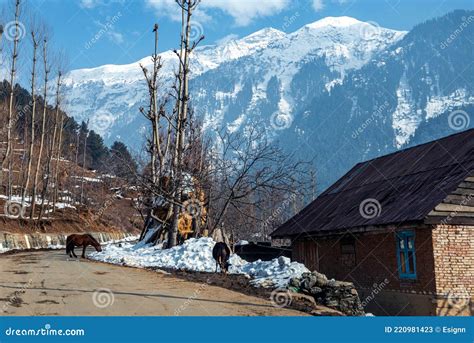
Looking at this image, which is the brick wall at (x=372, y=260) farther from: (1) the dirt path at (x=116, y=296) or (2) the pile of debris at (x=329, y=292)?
(1) the dirt path at (x=116, y=296)

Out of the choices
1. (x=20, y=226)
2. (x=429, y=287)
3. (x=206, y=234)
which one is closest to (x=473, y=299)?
(x=429, y=287)

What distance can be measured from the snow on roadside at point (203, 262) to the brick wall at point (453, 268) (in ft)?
14.1

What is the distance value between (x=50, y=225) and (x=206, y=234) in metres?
21.0

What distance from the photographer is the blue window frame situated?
17469 mm

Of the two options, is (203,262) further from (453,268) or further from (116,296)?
(453,268)

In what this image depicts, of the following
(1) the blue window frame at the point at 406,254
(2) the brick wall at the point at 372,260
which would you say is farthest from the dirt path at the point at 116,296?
(1) the blue window frame at the point at 406,254

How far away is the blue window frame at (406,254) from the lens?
17469mm

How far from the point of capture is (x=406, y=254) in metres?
17.8

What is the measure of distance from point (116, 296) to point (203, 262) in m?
8.79

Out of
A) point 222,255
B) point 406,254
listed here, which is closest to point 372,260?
point 406,254

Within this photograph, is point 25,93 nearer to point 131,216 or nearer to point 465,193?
point 131,216

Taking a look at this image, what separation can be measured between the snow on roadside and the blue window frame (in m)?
3.67

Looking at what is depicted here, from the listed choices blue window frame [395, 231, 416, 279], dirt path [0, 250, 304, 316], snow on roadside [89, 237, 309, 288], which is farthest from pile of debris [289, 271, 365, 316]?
blue window frame [395, 231, 416, 279]

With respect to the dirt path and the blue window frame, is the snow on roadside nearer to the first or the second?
the dirt path
